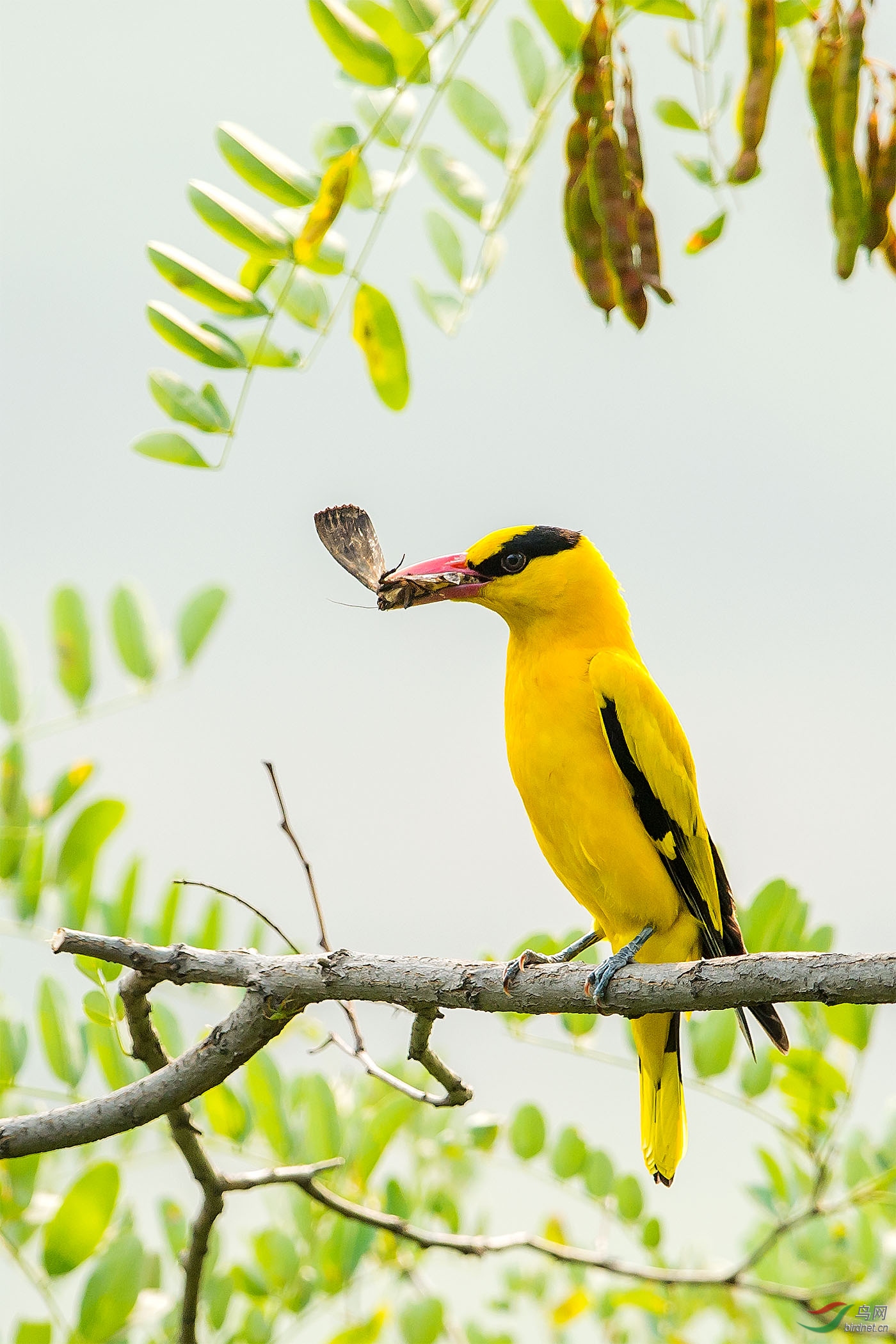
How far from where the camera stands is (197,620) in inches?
100

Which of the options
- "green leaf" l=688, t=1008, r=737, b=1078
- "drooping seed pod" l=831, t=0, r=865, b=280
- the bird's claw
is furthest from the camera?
"green leaf" l=688, t=1008, r=737, b=1078

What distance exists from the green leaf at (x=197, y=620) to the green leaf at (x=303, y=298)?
2.38 feet

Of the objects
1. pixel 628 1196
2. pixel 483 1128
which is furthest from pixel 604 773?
pixel 628 1196

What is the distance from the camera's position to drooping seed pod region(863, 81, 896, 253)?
68.0 inches

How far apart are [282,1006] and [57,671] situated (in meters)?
1.01

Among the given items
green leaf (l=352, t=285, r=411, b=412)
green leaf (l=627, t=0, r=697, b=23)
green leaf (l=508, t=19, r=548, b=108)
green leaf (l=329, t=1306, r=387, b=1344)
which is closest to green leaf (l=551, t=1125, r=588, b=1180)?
green leaf (l=329, t=1306, r=387, b=1344)

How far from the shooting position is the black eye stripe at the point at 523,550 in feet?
9.00

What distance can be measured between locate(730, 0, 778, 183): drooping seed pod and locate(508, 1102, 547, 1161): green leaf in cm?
223

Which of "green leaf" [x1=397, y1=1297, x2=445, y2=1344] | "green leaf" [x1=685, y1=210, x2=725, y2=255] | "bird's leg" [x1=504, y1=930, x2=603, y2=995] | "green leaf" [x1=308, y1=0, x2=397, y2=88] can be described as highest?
"green leaf" [x1=308, y1=0, x2=397, y2=88]

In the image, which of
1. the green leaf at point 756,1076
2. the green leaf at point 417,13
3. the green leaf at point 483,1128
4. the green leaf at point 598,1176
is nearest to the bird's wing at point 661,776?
the green leaf at point 756,1076

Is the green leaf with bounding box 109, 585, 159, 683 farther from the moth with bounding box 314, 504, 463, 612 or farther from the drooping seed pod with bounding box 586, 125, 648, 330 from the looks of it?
the drooping seed pod with bounding box 586, 125, 648, 330

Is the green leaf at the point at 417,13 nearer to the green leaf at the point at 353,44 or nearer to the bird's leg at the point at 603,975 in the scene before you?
the green leaf at the point at 353,44

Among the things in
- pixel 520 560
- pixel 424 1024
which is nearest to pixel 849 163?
pixel 520 560

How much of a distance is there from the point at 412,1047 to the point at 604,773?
76 centimetres
